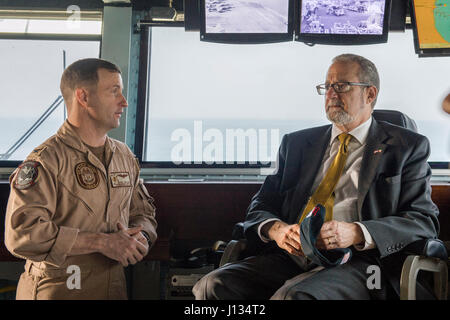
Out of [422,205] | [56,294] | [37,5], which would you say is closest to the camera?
[56,294]

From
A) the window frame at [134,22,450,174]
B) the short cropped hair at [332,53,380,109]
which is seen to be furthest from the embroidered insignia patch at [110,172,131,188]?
the short cropped hair at [332,53,380,109]

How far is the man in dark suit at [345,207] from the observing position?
1768 millimetres

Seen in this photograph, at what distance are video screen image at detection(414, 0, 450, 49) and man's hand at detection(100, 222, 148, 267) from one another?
93.0 inches

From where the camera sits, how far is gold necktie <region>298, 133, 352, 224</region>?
6.53 feet

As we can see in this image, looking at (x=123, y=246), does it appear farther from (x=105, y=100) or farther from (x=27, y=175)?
(x=105, y=100)

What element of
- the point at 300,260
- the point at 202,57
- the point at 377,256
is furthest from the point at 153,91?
the point at 377,256

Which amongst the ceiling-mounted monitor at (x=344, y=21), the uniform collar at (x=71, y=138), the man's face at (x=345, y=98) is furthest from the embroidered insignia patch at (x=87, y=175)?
the ceiling-mounted monitor at (x=344, y=21)

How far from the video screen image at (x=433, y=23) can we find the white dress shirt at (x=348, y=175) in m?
1.22

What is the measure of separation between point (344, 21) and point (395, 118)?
0.96 metres

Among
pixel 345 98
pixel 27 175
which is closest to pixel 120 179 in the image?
pixel 27 175

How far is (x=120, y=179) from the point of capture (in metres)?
1.99
